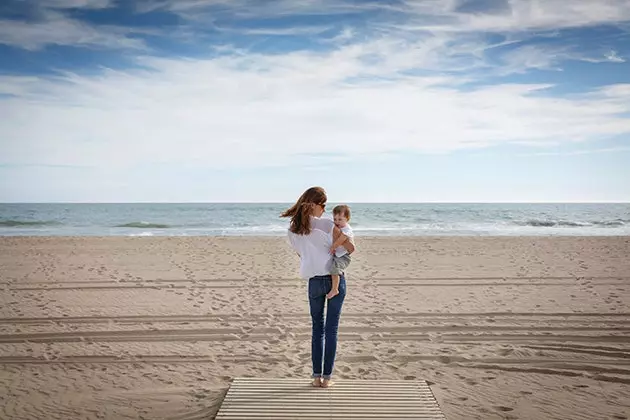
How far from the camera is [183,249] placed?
61.6 ft

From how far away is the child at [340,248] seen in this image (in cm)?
450

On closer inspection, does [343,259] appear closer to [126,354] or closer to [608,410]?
[608,410]

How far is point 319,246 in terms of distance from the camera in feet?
14.9

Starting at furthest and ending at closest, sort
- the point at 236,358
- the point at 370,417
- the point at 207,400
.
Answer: the point at 236,358
the point at 207,400
the point at 370,417

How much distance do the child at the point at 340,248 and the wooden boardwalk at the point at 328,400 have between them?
103 cm

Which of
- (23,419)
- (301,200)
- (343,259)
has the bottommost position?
(23,419)

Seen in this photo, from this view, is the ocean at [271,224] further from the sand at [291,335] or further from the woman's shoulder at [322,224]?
the woman's shoulder at [322,224]

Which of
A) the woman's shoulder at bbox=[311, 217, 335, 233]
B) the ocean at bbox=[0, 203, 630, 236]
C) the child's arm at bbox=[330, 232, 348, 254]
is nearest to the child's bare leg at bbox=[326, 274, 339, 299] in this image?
the child's arm at bbox=[330, 232, 348, 254]

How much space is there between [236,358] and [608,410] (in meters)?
4.13

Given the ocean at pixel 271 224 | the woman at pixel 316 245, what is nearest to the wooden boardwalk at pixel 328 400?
the woman at pixel 316 245

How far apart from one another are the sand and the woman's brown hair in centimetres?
198

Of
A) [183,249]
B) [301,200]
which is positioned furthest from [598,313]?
[183,249]

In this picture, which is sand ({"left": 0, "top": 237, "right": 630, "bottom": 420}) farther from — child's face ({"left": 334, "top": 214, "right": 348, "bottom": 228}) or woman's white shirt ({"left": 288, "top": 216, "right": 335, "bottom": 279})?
child's face ({"left": 334, "top": 214, "right": 348, "bottom": 228})

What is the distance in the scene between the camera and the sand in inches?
201
